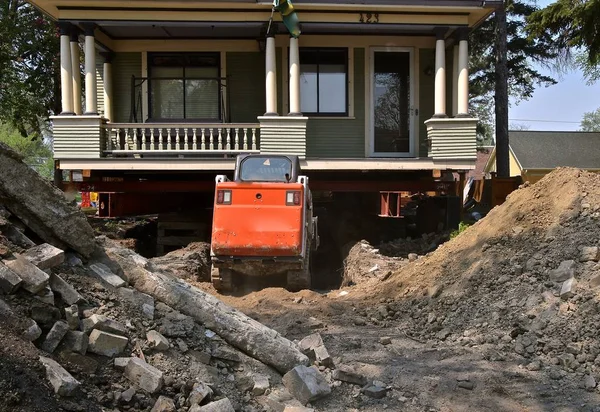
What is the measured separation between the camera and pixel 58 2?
11.3m

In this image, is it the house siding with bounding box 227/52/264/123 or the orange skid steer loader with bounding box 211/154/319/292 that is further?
the house siding with bounding box 227/52/264/123

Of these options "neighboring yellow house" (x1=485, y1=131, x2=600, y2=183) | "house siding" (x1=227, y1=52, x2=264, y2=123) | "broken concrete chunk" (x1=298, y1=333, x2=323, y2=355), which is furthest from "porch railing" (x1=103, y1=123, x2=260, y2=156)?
"neighboring yellow house" (x1=485, y1=131, x2=600, y2=183)

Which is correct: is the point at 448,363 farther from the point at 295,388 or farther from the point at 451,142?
the point at 451,142

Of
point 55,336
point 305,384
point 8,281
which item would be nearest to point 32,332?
point 55,336

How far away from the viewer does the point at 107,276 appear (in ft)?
13.2

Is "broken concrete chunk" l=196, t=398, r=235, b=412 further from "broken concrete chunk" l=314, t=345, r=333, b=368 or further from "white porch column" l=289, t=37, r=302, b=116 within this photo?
"white porch column" l=289, t=37, r=302, b=116

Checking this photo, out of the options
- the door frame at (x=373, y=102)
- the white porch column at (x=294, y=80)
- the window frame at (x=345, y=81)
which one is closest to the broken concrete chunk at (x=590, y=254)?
the white porch column at (x=294, y=80)

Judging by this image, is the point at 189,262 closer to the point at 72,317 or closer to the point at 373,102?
the point at 373,102

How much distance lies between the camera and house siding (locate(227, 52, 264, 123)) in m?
13.4

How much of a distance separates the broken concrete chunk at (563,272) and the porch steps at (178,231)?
758 centimetres

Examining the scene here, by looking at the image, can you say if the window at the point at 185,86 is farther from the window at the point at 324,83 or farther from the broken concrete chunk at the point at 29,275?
the broken concrete chunk at the point at 29,275

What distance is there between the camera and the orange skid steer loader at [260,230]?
7914 millimetres

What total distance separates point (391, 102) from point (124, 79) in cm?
652

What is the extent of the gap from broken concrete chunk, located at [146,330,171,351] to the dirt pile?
9.56 ft
